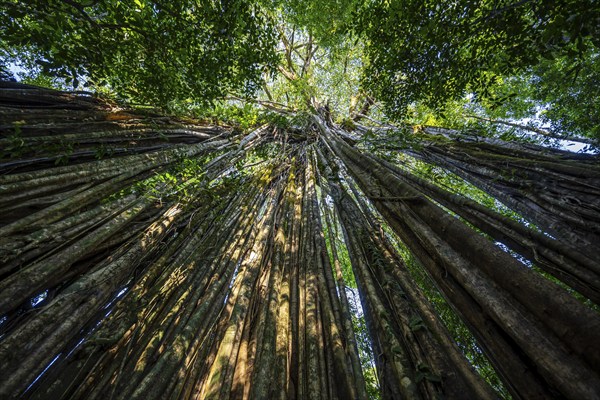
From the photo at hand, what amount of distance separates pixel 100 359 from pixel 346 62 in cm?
862

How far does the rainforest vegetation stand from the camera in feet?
3.50

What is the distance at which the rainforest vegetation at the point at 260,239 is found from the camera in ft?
3.50

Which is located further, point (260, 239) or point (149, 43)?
point (149, 43)

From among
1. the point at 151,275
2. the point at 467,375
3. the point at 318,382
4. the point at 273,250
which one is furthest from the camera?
the point at 273,250

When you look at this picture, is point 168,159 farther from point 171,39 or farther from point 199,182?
point 171,39

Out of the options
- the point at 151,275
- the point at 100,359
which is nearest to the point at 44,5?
the point at 151,275

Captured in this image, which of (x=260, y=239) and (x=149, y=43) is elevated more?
(x=149, y=43)

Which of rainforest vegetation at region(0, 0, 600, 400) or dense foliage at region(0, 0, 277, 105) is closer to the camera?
rainforest vegetation at region(0, 0, 600, 400)

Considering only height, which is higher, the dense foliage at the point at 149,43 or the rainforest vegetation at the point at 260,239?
the dense foliage at the point at 149,43

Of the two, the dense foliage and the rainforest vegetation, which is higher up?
the dense foliage

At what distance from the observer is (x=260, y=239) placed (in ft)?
6.95

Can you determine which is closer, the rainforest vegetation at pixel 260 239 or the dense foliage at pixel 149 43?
the rainforest vegetation at pixel 260 239

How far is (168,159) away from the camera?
285 cm

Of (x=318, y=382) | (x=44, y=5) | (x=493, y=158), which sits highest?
(x=44, y=5)
